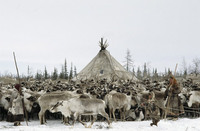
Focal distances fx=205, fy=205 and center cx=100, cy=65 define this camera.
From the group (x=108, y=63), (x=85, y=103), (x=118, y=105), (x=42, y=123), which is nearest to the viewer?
(x=85, y=103)

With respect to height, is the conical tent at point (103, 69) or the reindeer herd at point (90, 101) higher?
the conical tent at point (103, 69)

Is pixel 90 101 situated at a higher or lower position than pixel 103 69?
lower

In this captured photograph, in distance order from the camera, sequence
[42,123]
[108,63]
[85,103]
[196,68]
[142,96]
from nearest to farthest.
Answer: [85,103] → [42,123] → [142,96] → [108,63] → [196,68]

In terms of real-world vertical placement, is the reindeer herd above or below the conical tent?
below

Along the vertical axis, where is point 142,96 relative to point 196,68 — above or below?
below

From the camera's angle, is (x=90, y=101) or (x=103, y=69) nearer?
(x=90, y=101)

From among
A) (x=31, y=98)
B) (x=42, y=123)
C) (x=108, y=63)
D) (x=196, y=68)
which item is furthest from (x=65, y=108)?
(x=196, y=68)

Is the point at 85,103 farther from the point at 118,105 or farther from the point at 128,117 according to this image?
the point at 128,117

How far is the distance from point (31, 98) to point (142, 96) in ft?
19.2

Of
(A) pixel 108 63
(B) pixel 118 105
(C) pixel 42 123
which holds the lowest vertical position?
(C) pixel 42 123

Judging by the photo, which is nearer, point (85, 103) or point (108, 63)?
point (85, 103)

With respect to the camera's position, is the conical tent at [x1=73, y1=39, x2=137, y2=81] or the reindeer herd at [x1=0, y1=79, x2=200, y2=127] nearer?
the reindeer herd at [x1=0, y1=79, x2=200, y2=127]

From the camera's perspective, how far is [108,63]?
27.0 metres

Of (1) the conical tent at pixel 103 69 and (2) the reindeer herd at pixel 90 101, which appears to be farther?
(1) the conical tent at pixel 103 69
